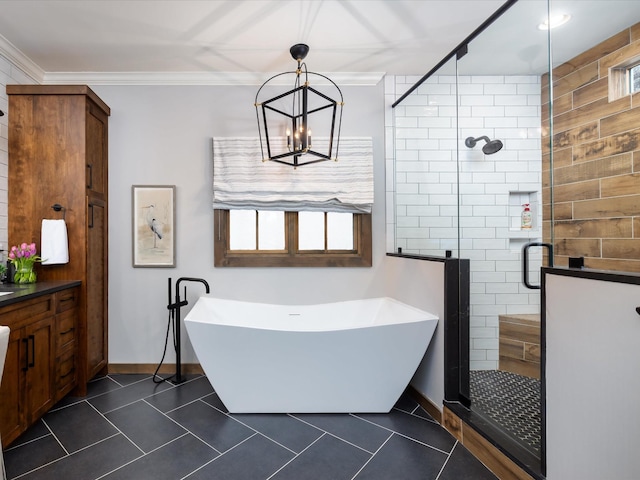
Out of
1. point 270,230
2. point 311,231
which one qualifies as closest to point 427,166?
point 311,231

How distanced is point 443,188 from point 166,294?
2496mm

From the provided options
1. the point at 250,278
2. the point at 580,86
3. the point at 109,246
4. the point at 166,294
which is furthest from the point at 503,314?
the point at 109,246

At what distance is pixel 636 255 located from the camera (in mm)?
1829

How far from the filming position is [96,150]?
274 centimetres

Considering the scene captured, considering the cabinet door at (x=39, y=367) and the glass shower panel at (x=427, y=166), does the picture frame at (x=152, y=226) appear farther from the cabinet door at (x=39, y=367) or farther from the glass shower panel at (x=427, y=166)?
the glass shower panel at (x=427, y=166)

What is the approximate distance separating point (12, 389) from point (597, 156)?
144 inches

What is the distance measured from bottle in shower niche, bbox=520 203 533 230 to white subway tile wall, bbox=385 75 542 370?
3 cm

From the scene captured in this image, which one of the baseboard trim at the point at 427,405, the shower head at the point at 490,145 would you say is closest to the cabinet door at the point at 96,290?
the baseboard trim at the point at 427,405

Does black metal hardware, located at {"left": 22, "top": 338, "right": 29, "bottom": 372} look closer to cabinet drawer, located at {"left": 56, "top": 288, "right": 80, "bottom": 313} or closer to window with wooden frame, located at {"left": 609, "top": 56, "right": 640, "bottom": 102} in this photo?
cabinet drawer, located at {"left": 56, "top": 288, "right": 80, "bottom": 313}

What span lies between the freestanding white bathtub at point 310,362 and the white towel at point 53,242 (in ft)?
3.67

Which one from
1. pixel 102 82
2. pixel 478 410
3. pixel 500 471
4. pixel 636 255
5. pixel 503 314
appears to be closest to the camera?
pixel 500 471

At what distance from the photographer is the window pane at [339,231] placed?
3051 millimetres

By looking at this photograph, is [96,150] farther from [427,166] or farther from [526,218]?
[526,218]

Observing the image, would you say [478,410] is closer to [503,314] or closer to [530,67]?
[503,314]
